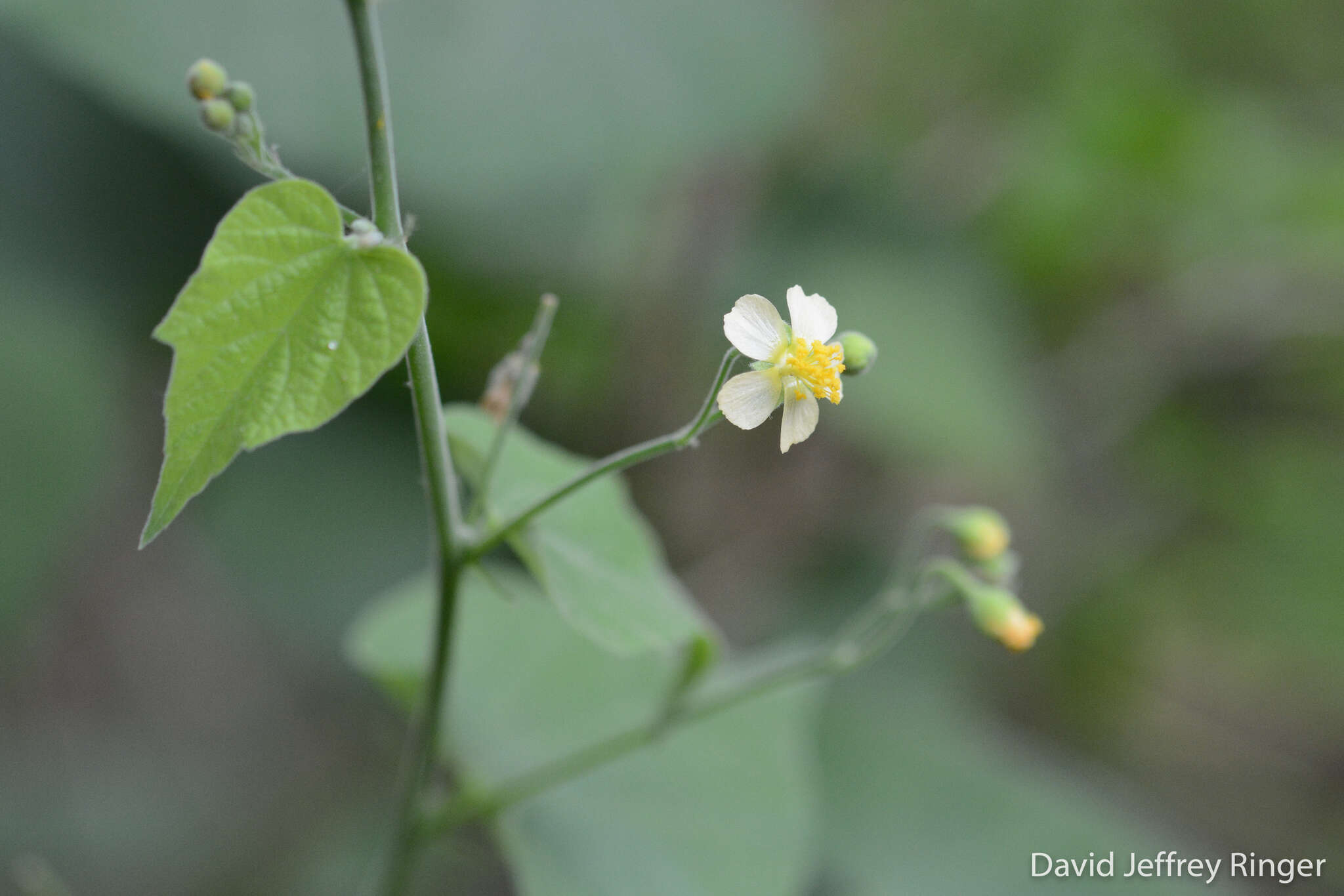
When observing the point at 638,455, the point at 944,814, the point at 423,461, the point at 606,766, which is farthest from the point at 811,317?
the point at 944,814

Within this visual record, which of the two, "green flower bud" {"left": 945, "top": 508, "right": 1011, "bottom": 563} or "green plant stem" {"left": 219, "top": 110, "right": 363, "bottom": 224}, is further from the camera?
"green flower bud" {"left": 945, "top": 508, "right": 1011, "bottom": 563}

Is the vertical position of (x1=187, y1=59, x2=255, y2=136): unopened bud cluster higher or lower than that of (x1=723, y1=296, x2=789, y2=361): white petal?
higher

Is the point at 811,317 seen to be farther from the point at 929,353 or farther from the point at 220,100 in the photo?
the point at 929,353

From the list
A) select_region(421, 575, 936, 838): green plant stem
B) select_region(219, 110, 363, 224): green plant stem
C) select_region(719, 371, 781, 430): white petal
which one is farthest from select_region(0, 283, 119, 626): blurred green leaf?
select_region(719, 371, 781, 430): white petal

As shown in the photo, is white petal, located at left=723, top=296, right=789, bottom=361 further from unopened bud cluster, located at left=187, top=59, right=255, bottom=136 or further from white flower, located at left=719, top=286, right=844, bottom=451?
unopened bud cluster, located at left=187, top=59, right=255, bottom=136

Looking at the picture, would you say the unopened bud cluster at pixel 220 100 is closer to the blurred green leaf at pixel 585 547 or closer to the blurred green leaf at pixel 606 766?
the blurred green leaf at pixel 585 547

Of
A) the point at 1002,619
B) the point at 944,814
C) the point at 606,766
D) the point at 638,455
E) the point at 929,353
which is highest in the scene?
the point at 929,353
